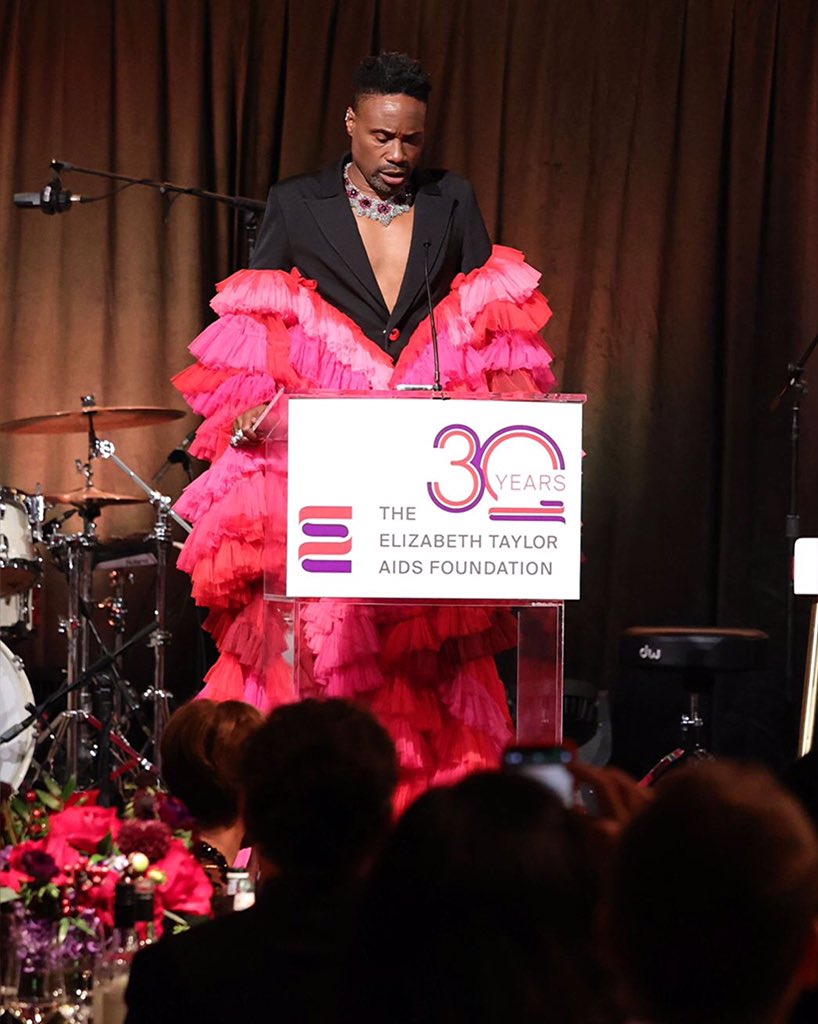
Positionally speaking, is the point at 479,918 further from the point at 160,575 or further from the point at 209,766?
Result: the point at 160,575

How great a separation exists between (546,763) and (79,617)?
4.10 metres

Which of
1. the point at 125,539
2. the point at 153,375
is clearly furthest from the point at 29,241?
the point at 125,539

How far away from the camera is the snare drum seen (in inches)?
205

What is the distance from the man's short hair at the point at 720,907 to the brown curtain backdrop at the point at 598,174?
15.9 feet

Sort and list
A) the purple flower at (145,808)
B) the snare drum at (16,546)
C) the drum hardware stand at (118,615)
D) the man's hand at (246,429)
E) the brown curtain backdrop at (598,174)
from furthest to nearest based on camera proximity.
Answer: the brown curtain backdrop at (598,174) → the drum hardware stand at (118,615) → the snare drum at (16,546) → the man's hand at (246,429) → the purple flower at (145,808)

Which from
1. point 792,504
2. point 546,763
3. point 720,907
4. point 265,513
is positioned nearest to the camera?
point 720,907

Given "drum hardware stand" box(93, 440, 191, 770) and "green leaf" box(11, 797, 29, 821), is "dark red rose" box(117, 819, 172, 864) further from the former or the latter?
"drum hardware stand" box(93, 440, 191, 770)

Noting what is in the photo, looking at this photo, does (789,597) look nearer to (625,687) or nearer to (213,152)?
(625,687)

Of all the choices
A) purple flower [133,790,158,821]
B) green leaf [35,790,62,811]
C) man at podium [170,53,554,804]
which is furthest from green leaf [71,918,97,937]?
man at podium [170,53,554,804]

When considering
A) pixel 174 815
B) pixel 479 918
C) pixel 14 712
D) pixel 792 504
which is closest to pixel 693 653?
pixel 792 504

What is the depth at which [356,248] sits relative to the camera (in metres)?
3.83

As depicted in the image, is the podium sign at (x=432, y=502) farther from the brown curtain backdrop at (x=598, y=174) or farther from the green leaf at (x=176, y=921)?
the brown curtain backdrop at (x=598, y=174)

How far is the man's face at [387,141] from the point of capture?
12.6 ft

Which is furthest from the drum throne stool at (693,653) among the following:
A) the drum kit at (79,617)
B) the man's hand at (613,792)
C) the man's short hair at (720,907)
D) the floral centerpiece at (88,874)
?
the man's short hair at (720,907)
